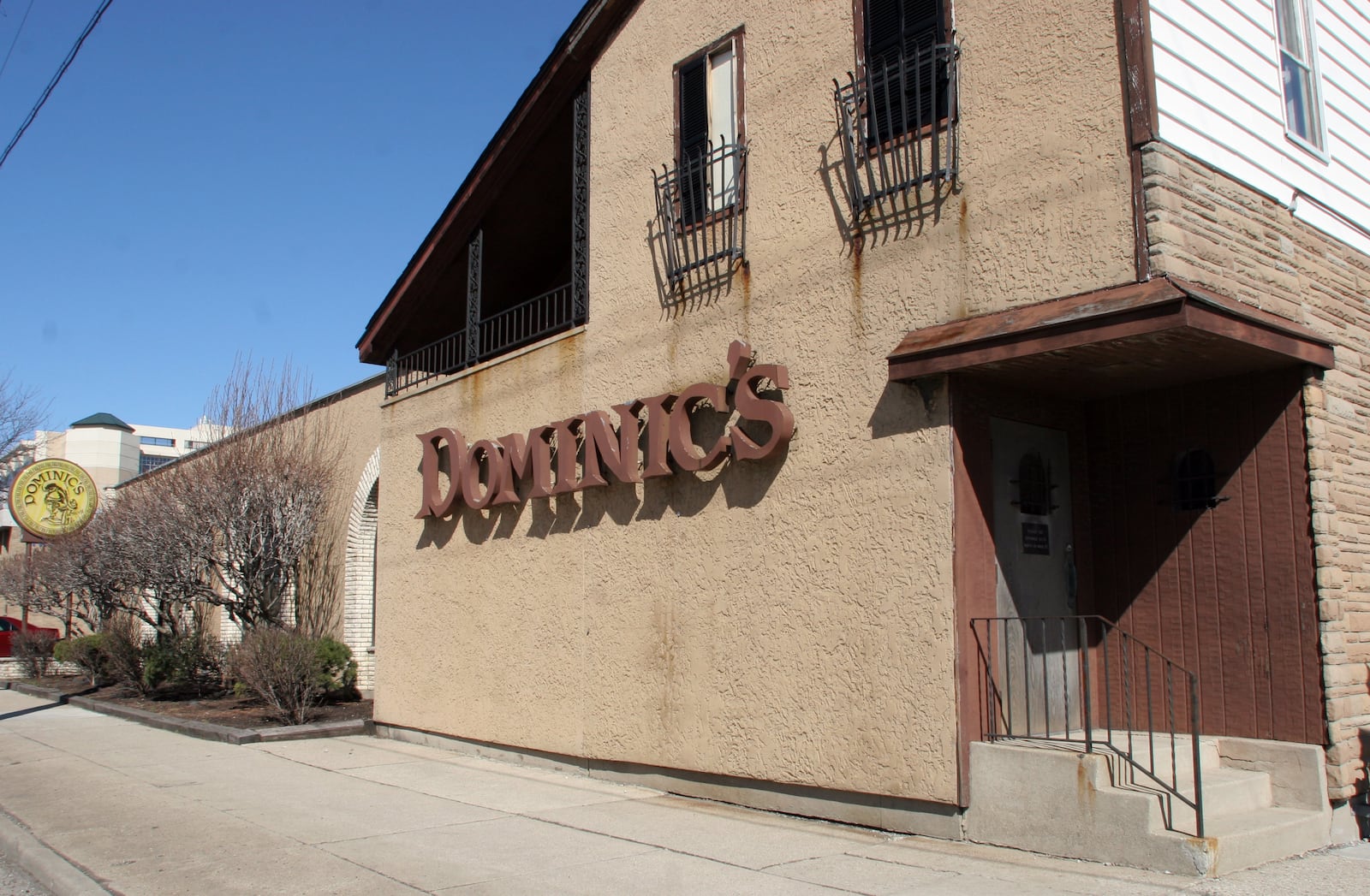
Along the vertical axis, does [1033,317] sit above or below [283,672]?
above

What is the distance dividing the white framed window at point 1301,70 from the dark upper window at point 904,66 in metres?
2.54

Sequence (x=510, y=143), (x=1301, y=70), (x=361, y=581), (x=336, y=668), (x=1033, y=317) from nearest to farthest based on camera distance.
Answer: (x=1033, y=317), (x=1301, y=70), (x=510, y=143), (x=336, y=668), (x=361, y=581)

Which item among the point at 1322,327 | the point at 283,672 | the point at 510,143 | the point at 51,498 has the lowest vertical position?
the point at 283,672

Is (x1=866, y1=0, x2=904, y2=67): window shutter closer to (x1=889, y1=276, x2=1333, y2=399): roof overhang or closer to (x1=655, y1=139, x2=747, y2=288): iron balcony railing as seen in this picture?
(x1=655, y1=139, x2=747, y2=288): iron balcony railing

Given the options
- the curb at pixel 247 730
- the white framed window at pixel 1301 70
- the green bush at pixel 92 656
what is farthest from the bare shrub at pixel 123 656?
the white framed window at pixel 1301 70

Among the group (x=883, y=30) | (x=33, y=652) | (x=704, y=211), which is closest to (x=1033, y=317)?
(x=883, y=30)

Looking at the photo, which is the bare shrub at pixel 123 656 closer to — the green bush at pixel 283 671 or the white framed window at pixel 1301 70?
the green bush at pixel 283 671

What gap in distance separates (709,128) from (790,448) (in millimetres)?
3035

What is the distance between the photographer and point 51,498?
2853 cm

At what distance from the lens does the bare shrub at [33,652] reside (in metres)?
24.6

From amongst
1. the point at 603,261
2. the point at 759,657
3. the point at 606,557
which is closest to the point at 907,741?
the point at 759,657

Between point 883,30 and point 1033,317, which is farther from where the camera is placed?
point 883,30

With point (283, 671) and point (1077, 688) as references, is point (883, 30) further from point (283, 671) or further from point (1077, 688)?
point (283, 671)

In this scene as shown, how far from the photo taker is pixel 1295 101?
795 cm
